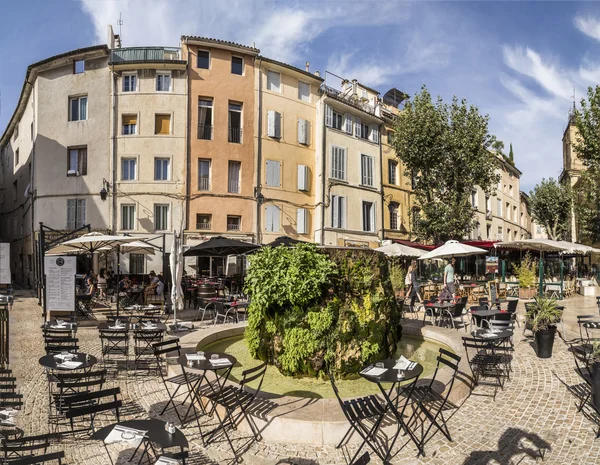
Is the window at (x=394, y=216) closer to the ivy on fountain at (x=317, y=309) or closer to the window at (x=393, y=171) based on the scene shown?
the window at (x=393, y=171)

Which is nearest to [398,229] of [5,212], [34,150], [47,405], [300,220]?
[300,220]

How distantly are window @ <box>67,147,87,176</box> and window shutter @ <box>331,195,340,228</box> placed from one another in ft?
45.5

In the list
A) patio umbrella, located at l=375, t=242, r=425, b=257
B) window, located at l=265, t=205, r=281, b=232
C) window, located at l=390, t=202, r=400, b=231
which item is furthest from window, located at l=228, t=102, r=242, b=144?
window, located at l=390, t=202, r=400, b=231

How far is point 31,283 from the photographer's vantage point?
87.4ft

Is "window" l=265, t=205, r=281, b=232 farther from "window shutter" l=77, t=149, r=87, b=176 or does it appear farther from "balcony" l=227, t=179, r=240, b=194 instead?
"window shutter" l=77, t=149, r=87, b=176

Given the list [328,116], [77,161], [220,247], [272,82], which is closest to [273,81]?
[272,82]

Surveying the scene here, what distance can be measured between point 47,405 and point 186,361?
218 centimetres

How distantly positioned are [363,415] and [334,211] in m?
22.3

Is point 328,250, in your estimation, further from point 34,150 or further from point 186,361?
point 34,150

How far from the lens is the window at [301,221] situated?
25453 millimetres

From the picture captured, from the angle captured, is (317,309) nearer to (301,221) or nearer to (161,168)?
(161,168)

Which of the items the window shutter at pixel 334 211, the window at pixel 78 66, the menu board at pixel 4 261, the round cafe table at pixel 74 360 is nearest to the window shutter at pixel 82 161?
the window at pixel 78 66

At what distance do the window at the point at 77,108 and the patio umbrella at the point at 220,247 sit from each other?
1246cm

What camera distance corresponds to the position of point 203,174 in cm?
2353
